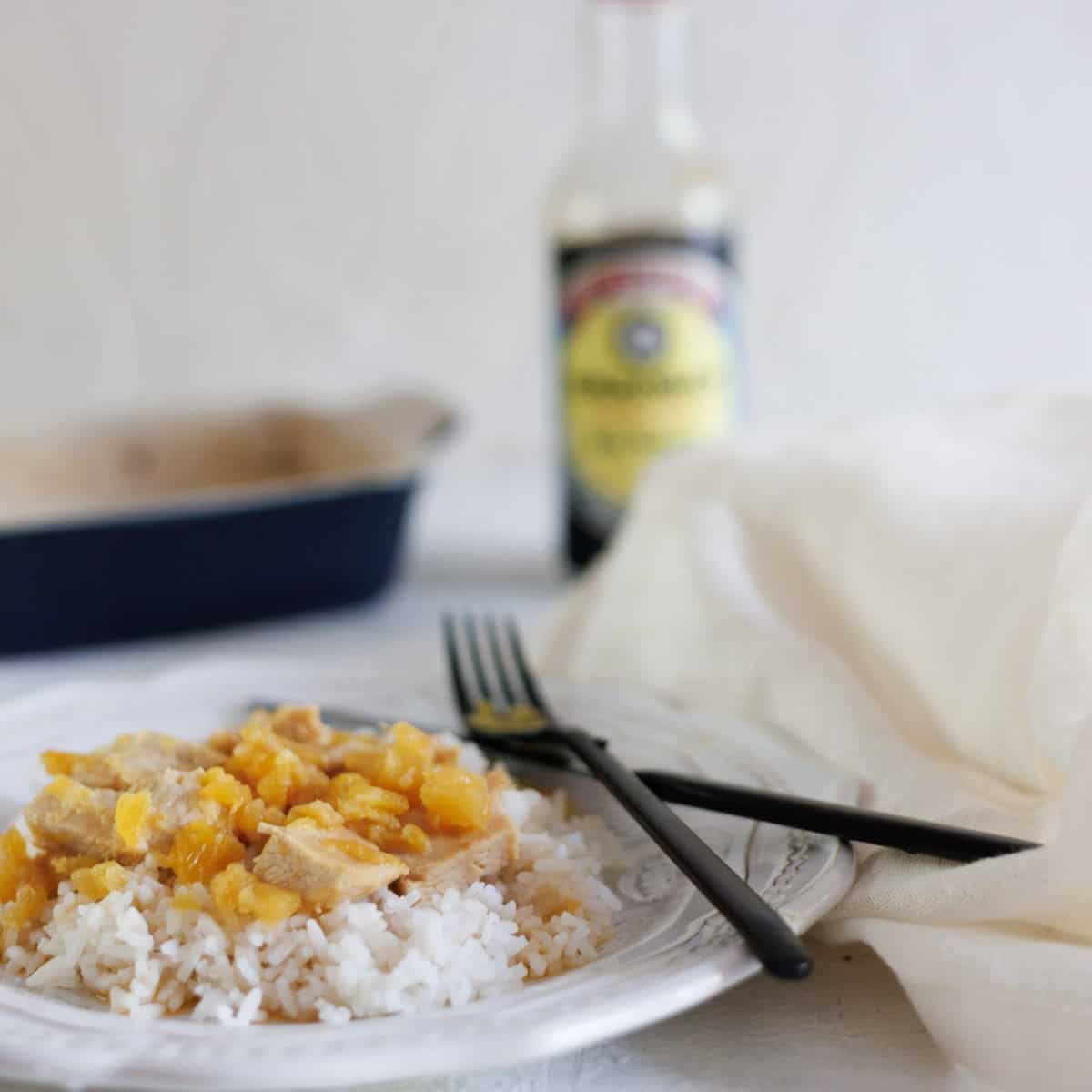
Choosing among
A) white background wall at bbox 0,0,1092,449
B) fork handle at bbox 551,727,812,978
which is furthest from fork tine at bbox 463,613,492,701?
white background wall at bbox 0,0,1092,449

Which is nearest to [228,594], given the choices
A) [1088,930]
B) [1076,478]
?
[1076,478]

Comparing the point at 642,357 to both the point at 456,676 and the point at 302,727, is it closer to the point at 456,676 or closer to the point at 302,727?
the point at 456,676

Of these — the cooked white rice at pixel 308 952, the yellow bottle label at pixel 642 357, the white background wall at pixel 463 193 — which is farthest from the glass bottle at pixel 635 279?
the cooked white rice at pixel 308 952

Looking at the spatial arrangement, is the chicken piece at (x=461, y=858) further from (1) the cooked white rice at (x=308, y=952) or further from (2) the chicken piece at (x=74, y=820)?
(2) the chicken piece at (x=74, y=820)

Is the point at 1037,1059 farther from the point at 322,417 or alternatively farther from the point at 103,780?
the point at 322,417

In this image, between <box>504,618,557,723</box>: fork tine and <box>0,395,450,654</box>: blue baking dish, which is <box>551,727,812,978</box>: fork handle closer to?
<box>504,618,557,723</box>: fork tine

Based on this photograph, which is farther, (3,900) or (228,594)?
(228,594)
